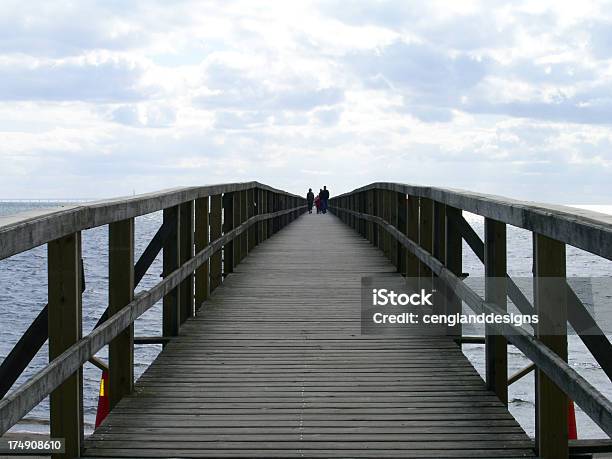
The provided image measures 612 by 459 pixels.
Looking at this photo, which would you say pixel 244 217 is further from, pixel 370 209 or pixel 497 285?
pixel 497 285

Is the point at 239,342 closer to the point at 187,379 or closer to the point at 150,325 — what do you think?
the point at 187,379

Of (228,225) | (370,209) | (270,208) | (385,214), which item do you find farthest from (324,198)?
(228,225)

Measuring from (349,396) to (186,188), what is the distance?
2.63 metres

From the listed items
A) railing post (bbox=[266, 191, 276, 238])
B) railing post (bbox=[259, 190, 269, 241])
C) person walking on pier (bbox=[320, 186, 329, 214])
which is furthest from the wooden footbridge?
person walking on pier (bbox=[320, 186, 329, 214])

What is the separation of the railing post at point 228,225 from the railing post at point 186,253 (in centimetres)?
320

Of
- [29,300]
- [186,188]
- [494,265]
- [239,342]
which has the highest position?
[186,188]

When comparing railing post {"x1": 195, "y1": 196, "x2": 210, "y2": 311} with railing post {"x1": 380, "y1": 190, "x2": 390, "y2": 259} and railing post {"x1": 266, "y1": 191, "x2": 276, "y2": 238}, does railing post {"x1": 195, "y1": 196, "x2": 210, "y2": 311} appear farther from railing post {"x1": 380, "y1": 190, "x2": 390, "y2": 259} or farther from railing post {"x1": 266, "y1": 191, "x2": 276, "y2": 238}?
railing post {"x1": 266, "y1": 191, "x2": 276, "y2": 238}

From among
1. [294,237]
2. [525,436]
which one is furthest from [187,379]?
[294,237]

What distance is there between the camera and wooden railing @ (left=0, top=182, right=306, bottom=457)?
12.2 ft

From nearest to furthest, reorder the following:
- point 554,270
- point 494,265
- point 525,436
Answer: point 554,270 < point 525,436 < point 494,265

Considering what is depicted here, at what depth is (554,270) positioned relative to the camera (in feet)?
13.7

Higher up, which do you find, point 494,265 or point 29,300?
point 494,265

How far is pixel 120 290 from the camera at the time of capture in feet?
17.5

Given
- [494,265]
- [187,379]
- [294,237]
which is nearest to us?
[494,265]
